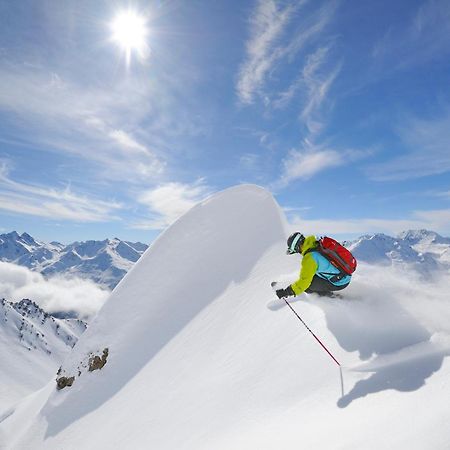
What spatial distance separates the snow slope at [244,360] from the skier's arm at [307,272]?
1.14m

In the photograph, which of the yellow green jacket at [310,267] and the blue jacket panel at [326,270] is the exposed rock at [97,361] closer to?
the yellow green jacket at [310,267]

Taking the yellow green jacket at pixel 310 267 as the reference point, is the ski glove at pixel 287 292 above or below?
below

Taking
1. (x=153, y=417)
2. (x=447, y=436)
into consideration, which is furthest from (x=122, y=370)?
(x=447, y=436)

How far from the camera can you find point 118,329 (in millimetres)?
21766

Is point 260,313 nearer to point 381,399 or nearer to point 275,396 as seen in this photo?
point 275,396

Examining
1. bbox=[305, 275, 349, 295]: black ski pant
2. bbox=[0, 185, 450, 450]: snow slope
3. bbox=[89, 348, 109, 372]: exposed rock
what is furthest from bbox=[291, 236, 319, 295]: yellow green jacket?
bbox=[89, 348, 109, 372]: exposed rock

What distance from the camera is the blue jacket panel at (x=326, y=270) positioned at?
9.49 meters

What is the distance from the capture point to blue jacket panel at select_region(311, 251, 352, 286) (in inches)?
374

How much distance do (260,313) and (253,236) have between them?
28.8 feet

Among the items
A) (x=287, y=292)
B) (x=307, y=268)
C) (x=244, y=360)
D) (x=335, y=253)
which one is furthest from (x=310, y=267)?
(x=244, y=360)

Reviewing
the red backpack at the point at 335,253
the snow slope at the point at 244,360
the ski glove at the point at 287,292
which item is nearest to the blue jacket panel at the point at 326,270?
the red backpack at the point at 335,253

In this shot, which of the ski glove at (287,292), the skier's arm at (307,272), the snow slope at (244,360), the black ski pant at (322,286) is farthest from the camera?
the black ski pant at (322,286)

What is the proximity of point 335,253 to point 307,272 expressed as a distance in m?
0.94

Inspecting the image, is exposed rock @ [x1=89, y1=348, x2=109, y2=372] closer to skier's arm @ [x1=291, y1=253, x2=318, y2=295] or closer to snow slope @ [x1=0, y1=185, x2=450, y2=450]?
snow slope @ [x1=0, y1=185, x2=450, y2=450]
